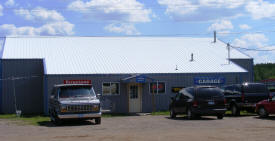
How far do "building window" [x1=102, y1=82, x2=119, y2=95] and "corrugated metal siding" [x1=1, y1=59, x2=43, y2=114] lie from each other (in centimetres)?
479

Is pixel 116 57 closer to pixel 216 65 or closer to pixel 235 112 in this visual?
pixel 216 65

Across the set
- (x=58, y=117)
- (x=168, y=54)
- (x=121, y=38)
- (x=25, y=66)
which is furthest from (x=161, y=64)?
(x=58, y=117)

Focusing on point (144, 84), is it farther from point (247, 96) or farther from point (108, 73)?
point (247, 96)

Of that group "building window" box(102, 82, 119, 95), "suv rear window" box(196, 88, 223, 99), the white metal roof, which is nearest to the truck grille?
"suv rear window" box(196, 88, 223, 99)

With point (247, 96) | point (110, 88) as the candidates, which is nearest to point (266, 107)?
point (247, 96)

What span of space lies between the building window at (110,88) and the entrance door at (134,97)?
0.92 metres

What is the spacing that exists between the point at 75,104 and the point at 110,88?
32.6ft

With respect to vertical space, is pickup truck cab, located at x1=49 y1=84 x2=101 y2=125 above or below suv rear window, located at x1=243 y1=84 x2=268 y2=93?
below

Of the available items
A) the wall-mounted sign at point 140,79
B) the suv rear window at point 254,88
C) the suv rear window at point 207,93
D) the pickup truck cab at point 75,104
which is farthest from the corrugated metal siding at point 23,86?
the suv rear window at point 254,88

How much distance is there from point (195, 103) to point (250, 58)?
614 inches

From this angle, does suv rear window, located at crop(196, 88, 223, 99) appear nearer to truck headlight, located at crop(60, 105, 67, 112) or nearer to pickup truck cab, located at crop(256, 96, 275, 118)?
pickup truck cab, located at crop(256, 96, 275, 118)

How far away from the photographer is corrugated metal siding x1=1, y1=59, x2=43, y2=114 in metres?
28.2

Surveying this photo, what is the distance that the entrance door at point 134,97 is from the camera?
93.7ft

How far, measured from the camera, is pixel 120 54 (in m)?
31.8
